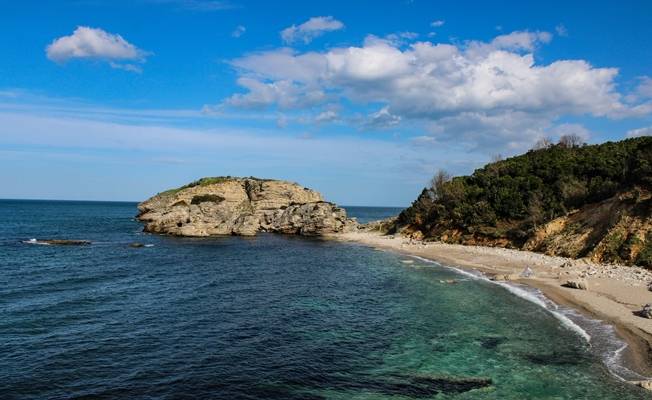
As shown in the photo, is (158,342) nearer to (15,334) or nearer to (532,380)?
(15,334)

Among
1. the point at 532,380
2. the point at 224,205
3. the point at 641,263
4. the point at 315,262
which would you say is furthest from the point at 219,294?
the point at 224,205

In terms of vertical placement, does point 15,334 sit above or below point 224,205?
below

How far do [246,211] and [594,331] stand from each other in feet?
301

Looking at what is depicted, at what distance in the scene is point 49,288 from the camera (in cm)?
3878

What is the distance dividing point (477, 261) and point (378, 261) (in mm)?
12352

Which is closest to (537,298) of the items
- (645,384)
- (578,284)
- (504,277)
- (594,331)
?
(578,284)

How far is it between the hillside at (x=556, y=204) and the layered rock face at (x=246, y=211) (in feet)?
69.3

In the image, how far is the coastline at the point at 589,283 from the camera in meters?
24.3

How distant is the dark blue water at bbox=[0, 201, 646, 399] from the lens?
64.2 feet

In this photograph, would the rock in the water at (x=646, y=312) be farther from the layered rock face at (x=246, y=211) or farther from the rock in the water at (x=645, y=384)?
the layered rock face at (x=246, y=211)

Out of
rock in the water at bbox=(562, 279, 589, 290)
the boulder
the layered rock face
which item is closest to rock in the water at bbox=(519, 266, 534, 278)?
the boulder

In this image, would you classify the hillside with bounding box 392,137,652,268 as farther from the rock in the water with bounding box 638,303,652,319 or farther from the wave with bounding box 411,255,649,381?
the rock in the water with bounding box 638,303,652,319

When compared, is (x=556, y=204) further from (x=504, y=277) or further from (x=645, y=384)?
(x=645, y=384)

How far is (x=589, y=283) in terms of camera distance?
37.1m
